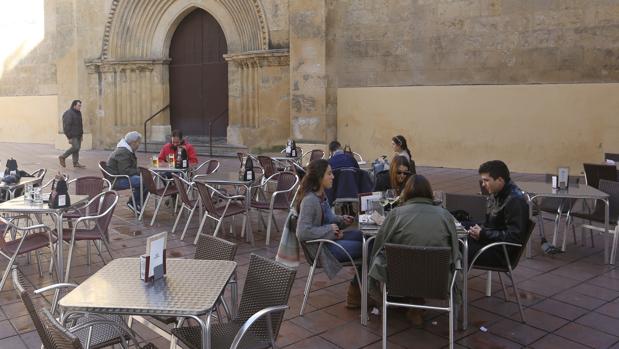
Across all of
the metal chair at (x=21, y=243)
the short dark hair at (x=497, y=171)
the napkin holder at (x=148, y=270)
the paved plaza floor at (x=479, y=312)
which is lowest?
the paved plaza floor at (x=479, y=312)

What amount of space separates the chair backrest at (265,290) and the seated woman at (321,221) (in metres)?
1.05

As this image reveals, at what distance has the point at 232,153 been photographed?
14648 mm

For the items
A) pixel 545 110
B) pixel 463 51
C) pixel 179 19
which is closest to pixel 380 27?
pixel 463 51

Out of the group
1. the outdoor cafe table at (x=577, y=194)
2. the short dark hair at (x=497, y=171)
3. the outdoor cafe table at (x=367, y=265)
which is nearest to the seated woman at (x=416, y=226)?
the outdoor cafe table at (x=367, y=265)

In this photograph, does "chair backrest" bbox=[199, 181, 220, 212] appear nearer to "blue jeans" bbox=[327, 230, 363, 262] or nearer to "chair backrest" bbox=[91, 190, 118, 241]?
"chair backrest" bbox=[91, 190, 118, 241]

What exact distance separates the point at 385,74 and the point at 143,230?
7472 mm

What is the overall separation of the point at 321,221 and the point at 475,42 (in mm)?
8692

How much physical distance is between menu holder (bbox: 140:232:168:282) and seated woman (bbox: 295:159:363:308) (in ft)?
4.28

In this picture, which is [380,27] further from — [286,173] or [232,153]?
[286,173]

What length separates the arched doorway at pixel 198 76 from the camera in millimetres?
16250

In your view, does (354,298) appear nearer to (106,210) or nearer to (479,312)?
(479,312)

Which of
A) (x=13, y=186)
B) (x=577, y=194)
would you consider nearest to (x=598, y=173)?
(x=577, y=194)

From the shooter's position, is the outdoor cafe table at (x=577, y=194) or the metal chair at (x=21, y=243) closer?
the metal chair at (x=21, y=243)

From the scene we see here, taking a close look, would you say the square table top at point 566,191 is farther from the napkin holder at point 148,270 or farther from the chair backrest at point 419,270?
the napkin holder at point 148,270
